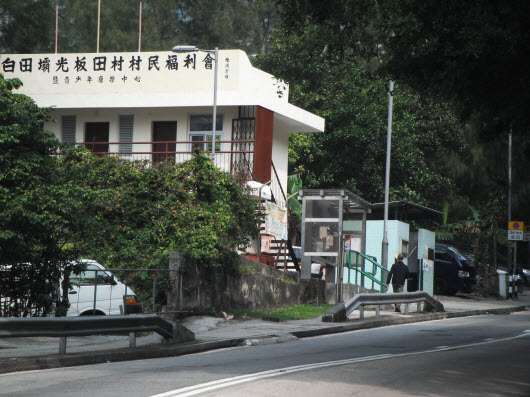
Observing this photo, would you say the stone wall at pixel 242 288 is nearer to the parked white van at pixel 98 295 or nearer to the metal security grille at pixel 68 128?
the parked white van at pixel 98 295

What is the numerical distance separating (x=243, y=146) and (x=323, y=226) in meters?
6.65

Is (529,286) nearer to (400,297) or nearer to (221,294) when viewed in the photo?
(400,297)

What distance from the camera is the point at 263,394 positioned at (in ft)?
28.2

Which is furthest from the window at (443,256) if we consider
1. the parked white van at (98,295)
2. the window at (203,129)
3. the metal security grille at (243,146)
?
the parked white van at (98,295)

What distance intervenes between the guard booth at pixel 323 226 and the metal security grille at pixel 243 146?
4636 millimetres

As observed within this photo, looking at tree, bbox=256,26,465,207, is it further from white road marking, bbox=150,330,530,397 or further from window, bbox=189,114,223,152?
white road marking, bbox=150,330,530,397

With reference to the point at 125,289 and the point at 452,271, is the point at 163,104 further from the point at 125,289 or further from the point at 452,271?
the point at 125,289

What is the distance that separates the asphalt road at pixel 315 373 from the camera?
29.4 ft

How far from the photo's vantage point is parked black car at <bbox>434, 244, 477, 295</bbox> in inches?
1287

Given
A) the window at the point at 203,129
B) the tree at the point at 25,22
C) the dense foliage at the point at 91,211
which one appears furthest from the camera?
the tree at the point at 25,22

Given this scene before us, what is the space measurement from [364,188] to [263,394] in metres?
35.1

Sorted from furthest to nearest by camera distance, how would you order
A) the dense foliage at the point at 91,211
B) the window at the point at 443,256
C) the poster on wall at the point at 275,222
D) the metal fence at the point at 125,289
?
the window at the point at 443,256 → the poster on wall at the point at 275,222 → the metal fence at the point at 125,289 → the dense foliage at the point at 91,211

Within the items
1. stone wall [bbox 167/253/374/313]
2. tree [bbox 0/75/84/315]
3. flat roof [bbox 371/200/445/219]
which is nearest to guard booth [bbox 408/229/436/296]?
flat roof [bbox 371/200/445/219]

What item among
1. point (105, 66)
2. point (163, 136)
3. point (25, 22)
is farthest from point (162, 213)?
point (25, 22)
